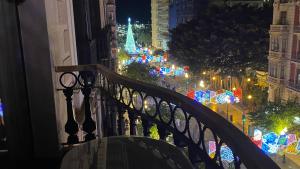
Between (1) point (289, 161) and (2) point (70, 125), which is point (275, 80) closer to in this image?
(1) point (289, 161)

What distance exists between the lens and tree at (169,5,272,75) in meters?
25.2

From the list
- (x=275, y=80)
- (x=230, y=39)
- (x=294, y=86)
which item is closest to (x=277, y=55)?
(x=275, y=80)

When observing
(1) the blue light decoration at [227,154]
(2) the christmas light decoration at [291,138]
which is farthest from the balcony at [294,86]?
(1) the blue light decoration at [227,154]

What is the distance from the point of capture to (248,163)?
1589mm

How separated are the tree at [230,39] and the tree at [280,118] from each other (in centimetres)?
713

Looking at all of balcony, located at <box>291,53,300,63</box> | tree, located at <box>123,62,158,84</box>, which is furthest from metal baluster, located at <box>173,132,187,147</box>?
tree, located at <box>123,62,158,84</box>

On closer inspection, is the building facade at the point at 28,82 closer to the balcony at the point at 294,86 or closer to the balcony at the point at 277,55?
the balcony at the point at 294,86

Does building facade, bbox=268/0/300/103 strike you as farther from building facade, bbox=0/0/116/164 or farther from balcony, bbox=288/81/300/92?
building facade, bbox=0/0/116/164

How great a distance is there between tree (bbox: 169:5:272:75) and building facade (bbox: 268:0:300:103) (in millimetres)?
1213

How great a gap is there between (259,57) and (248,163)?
86.7 ft

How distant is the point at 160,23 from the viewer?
3238 inches

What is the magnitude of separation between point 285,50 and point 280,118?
7.31 metres

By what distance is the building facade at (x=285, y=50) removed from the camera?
74.5 feet

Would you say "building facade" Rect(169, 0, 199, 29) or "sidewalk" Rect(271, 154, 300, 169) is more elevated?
"building facade" Rect(169, 0, 199, 29)
